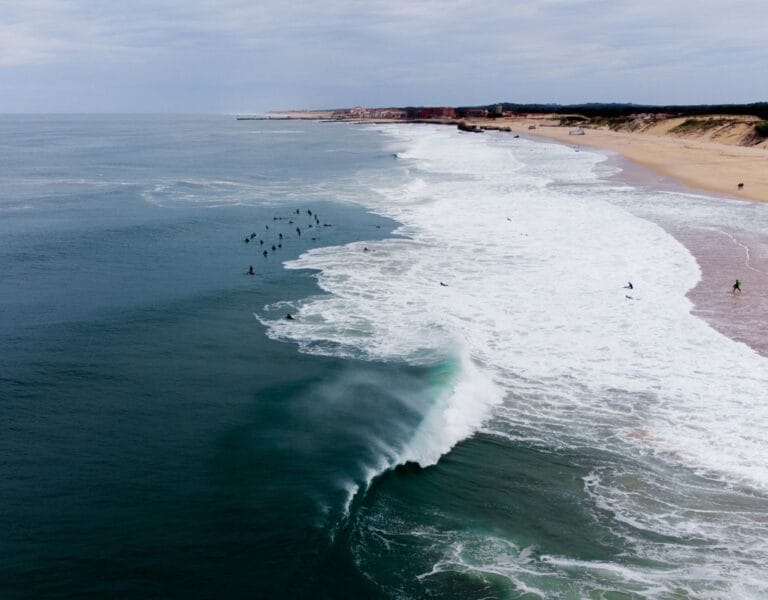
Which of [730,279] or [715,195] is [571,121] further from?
[730,279]

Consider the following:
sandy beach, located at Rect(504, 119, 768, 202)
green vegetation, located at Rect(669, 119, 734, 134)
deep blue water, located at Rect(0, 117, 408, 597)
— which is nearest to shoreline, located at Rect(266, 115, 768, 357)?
sandy beach, located at Rect(504, 119, 768, 202)

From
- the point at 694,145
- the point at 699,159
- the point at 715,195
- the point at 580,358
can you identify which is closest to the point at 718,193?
the point at 715,195

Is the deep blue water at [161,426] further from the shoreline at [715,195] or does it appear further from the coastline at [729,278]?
the shoreline at [715,195]

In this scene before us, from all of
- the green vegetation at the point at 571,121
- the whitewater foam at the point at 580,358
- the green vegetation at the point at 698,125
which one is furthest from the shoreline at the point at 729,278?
the green vegetation at the point at 571,121

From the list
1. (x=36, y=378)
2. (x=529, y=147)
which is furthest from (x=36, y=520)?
(x=529, y=147)

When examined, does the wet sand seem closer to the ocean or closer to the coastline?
the coastline

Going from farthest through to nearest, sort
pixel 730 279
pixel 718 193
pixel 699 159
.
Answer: pixel 699 159 → pixel 718 193 → pixel 730 279
